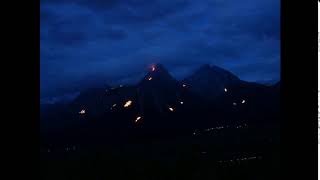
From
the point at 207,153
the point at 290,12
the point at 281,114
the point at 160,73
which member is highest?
the point at 160,73

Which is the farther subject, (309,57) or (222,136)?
(222,136)

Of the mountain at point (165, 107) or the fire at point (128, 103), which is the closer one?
the mountain at point (165, 107)

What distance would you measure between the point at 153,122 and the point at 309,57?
63.2m

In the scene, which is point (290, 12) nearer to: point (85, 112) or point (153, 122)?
point (153, 122)

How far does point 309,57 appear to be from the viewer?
46.4 inches

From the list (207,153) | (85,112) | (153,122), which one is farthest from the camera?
(85,112)

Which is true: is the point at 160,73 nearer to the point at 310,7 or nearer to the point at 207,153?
the point at 207,153

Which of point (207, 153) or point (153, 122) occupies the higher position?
point (153, 122)

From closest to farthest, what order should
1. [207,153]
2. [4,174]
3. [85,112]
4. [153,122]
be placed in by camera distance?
[4,174] → [207,153] → [153,122] → [85,112]

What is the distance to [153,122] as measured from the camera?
210 ft

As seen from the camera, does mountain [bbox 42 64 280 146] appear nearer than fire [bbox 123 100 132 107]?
Yes

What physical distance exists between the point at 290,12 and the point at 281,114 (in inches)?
11.6

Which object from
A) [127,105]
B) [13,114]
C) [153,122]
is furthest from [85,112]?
[13,114]

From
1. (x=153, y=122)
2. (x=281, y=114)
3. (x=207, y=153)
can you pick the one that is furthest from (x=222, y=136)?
(x=281, y=114)
